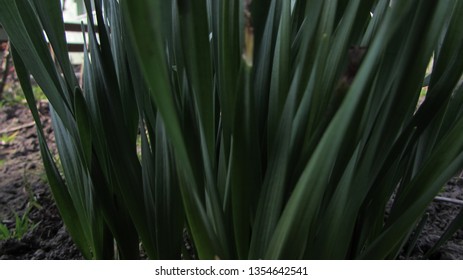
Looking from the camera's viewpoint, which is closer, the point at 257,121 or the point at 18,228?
the point at 257,121

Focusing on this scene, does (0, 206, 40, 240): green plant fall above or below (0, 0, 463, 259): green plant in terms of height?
below

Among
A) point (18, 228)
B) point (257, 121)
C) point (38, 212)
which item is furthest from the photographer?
point (38, 212)

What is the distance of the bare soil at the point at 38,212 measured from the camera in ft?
3.00

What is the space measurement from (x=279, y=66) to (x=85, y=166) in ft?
0.99

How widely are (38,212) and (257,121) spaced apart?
642mm

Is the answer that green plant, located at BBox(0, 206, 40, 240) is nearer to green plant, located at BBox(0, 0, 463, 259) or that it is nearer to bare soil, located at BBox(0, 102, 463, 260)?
bare soil, located at BBox(0, 102, 463, 260)

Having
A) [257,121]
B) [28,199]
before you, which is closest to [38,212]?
[28,199]

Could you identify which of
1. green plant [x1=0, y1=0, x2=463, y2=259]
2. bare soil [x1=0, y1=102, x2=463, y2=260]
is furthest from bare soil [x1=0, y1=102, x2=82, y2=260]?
green plant [x1=0, y1=0, x2=463, y2=259]

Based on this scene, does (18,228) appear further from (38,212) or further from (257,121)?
(257,121)

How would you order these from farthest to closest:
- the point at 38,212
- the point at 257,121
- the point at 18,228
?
the point at 38,212, the point at 18,228, the point at 257,121

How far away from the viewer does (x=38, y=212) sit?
107 centimetres

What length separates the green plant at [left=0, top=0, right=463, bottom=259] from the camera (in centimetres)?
46

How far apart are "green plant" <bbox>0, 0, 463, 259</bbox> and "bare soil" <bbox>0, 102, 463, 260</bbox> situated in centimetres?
23

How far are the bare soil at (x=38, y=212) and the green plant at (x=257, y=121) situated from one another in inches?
9.0
